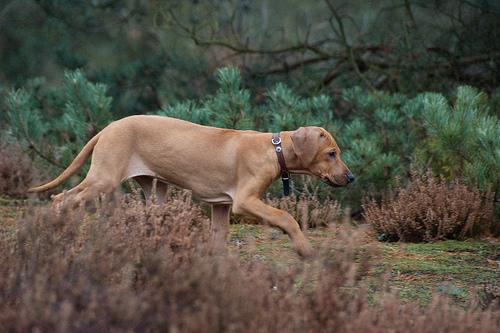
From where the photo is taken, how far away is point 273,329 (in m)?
4.29

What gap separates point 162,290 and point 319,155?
3.21 meters

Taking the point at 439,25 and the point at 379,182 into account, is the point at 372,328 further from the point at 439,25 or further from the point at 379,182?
the point at 439,25

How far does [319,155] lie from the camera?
7.45 meters

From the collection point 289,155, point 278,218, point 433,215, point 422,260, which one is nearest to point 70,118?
point 289,155

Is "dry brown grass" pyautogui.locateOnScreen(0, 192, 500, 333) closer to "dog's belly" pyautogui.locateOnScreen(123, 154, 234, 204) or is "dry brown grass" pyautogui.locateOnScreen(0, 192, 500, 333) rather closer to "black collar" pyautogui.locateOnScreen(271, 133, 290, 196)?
"black collar" pyautogui.locateOnScreen(271, 133, 290, 196)

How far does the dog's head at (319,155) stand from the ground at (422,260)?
1.72ft

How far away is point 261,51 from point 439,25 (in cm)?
273

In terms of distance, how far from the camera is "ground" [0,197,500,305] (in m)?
6.36

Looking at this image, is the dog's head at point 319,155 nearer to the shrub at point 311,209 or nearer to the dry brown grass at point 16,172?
the shrub at point 311,209

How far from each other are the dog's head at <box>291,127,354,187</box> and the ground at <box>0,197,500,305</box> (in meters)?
0.53

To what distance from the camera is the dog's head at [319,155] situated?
7.37m

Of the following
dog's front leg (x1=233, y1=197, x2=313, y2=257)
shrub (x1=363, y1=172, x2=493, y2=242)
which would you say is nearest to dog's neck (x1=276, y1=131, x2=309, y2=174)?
dog's front leg (x1=233, y1=197, x2=313, y2=257)

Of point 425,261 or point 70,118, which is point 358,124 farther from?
point 70,118

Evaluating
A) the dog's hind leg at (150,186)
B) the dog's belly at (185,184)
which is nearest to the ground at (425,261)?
the dog's belly at (185,184)
